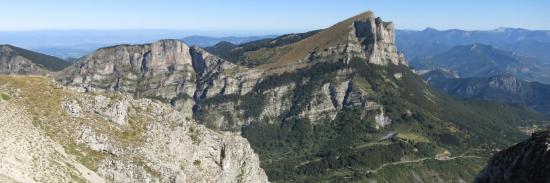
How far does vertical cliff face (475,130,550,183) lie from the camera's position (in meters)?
82.4

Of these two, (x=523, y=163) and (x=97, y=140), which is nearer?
(x=523, y=163)

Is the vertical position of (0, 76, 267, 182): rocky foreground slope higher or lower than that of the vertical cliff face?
lower

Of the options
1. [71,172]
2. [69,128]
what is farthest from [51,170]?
A: [69,128]

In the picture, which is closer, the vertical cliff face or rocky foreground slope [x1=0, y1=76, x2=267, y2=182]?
the vertical cliff face

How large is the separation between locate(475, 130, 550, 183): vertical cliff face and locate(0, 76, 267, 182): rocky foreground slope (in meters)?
77.3

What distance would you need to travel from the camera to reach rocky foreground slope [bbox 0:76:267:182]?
387 ft

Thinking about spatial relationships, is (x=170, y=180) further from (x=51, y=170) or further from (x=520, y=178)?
(x=520, y=178)

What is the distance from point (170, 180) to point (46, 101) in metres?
35.1

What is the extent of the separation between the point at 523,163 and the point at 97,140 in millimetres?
93593

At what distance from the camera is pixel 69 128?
138 meters

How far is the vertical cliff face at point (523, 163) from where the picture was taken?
82375 mm

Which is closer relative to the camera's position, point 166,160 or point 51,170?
point 51,170

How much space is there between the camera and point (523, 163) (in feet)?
286

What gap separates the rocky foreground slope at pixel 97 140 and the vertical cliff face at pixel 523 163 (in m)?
77.3
